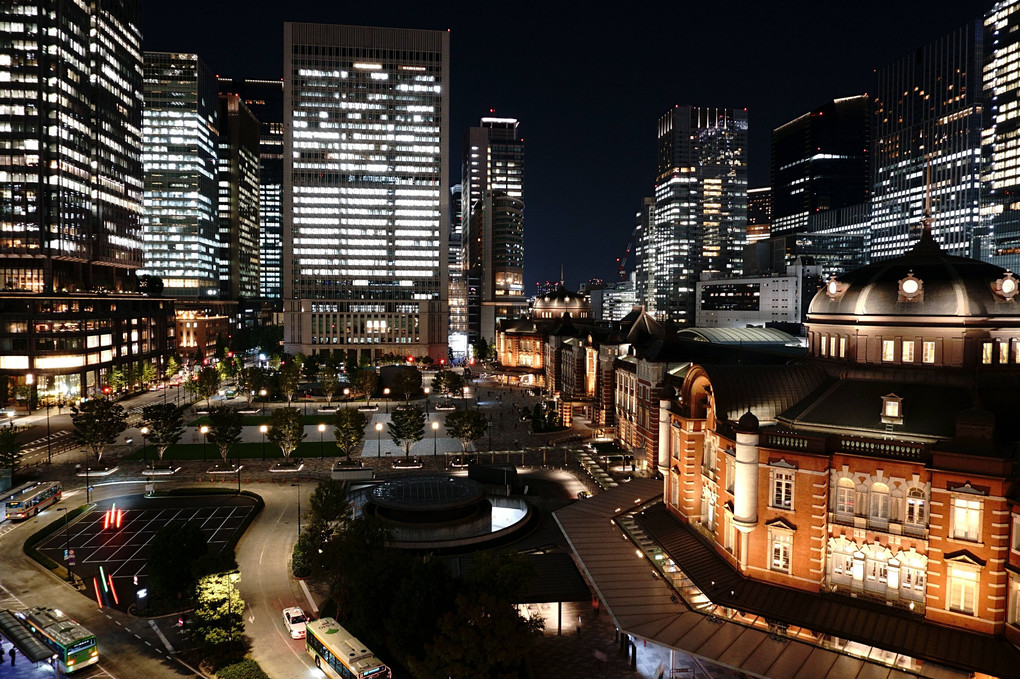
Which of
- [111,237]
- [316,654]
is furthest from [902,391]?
[111,237]

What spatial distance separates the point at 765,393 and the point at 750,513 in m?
10.5

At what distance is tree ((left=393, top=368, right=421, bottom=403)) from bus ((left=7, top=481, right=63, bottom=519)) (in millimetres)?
69646

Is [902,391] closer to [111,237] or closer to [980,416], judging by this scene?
[980,416]

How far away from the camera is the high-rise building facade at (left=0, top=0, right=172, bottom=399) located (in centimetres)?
13225

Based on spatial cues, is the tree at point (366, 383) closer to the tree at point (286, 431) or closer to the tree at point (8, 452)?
the tree at point (286, 431)

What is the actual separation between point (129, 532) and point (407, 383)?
257ft

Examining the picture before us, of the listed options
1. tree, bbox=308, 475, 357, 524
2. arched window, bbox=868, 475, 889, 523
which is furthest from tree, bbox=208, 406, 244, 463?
arched window, bbox=868, 475, 889, 523

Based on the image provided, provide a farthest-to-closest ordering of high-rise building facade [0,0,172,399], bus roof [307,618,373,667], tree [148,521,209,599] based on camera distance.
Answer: high-rise building facade [0,0,172,399] < tree [148,521,209,599] < bus roof [307,618,373,667]

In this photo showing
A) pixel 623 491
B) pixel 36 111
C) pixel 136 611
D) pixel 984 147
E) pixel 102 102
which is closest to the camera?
pixel 136 611

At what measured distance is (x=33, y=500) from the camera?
7000 centimetres

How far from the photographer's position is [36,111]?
14000 cm

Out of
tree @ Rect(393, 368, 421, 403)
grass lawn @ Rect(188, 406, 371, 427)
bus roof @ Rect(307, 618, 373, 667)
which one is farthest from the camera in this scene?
tree @ Rect(393, 368, 421, 403)

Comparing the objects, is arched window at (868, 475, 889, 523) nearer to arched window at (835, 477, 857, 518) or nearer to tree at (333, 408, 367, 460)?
arched window at (835, 477, 857, 518)

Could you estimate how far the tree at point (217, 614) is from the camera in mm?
41156
